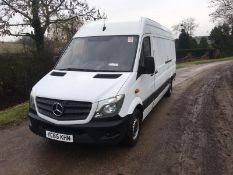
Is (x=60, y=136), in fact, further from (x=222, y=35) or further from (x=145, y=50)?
(x=222, y=35)

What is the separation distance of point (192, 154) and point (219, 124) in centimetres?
214

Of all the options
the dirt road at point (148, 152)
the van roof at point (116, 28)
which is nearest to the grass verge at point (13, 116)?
the dirt road at point (148, 152)

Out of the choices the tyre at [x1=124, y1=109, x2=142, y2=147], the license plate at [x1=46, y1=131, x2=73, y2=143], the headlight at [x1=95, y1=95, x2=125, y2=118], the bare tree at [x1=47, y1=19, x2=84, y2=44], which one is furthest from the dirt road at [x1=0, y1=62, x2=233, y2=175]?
the bare tree at [x1=47, y1=19, x2=84, y2=44]

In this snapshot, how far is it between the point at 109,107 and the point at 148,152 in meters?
1.27

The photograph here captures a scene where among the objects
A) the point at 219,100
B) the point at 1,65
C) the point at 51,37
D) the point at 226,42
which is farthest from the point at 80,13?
the point at 226,42

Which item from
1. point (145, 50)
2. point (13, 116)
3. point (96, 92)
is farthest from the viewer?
point (13, 116)

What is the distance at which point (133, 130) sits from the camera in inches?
232

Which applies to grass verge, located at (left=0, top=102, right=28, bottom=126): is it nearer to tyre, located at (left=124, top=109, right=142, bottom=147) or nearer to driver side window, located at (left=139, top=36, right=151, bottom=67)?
tyre, located at (left=124, top=109, right=142, bottom=147)

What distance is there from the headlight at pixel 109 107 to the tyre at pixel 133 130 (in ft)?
1.60

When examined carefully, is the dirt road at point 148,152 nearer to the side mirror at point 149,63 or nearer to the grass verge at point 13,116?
the grass verge at point 13,116

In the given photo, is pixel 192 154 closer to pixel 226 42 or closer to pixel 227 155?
pixel 227 155

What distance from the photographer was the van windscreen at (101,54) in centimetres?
621

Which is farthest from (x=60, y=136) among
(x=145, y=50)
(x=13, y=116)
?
(x=13, y=116)

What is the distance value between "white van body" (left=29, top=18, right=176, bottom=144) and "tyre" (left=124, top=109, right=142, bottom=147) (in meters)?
0.12
